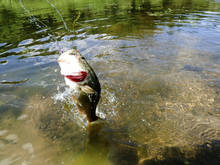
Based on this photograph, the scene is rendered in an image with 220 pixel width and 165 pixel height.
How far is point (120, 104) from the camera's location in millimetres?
4254

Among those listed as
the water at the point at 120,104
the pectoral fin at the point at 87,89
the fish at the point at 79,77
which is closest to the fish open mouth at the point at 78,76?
the fish at the point at 79,77

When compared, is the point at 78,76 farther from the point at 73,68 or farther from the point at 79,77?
the point at 73,68

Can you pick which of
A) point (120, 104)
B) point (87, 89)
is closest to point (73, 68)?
point (87, 89)

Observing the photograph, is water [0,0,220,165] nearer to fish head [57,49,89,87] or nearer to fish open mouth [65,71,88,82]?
fish head [57,49,89,87]

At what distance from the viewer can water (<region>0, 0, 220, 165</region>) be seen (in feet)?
10.0

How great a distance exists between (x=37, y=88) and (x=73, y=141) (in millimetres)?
2408

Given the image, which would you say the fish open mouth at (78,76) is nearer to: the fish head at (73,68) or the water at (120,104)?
the fish head at (73,68)

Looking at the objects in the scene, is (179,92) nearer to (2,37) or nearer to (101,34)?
(101,34)

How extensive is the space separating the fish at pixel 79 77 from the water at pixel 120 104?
99 centimetres

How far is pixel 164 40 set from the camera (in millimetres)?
8375

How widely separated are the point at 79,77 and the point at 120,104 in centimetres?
201

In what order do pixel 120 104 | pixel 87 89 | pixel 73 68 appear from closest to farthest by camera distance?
1. pixel 73 68
2. pixel 87 89
3. pixel 120 104

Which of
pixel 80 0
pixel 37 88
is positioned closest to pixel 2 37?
pixel 37 88

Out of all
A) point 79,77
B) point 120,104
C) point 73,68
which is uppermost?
point 73,68
